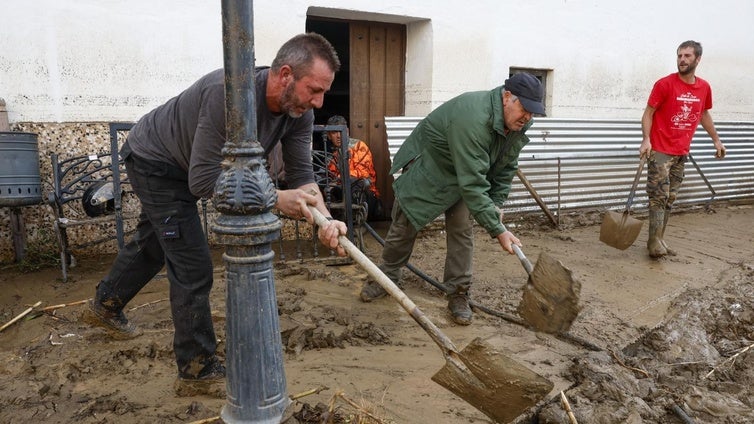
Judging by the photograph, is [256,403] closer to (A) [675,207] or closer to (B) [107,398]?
(B) [107,398]

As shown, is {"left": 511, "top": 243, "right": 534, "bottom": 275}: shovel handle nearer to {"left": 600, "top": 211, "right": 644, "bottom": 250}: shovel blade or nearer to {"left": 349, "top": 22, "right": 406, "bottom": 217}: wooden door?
{"left": 600, "top": 211, "right": 644, "bottom": 250}: shovel blade

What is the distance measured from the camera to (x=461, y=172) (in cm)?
345

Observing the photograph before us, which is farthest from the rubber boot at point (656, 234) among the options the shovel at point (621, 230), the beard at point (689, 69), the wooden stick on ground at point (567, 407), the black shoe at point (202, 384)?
the black shoe at point (202, 384)

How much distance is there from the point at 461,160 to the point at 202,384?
1.99 m

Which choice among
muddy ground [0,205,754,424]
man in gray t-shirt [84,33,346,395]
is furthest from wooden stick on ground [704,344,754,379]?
man in gray t-shirt [84,33,346,395]

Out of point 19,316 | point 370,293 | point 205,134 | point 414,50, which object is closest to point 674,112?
point 414,50

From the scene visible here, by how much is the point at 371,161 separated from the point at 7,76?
3.49 meters

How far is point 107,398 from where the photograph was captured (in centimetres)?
263

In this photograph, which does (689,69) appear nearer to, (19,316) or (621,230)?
(621,230)

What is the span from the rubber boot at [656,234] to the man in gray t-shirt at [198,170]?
412 cm

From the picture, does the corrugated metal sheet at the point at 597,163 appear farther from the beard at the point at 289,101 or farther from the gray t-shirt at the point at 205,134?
the beard at the point at 289,101

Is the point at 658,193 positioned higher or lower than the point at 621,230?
higher

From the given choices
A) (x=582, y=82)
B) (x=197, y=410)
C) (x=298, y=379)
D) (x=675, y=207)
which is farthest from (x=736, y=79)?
(x=197, y=410)

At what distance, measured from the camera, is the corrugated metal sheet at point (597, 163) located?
22.6 feet
